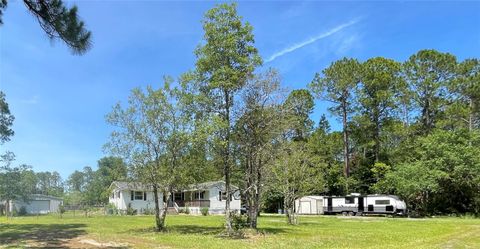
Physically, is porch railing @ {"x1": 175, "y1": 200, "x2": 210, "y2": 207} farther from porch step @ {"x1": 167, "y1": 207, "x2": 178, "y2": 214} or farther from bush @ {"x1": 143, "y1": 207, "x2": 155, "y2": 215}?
bush @ {"x1": 143, "y1": 207, "x2": 155, "y2": 215}

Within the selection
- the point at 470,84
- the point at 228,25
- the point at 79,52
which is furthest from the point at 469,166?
the point at 79,52

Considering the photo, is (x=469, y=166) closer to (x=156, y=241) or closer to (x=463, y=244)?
(x=463, y=244)

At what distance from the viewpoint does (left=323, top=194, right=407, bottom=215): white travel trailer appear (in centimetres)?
3944

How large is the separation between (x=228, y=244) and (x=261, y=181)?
5228 mm

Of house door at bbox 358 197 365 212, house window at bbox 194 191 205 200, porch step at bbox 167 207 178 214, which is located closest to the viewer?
house door at bbox 358 197 365 212

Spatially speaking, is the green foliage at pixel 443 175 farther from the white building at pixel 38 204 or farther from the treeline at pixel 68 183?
the white building at pixel 38 204

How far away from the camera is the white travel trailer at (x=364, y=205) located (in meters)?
39.4

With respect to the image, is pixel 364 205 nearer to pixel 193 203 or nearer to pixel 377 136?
pixel 377 136

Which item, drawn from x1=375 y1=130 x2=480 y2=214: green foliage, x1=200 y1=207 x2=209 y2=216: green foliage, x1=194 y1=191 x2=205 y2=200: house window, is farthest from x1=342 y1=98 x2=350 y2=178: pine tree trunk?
x1=200 y1=207 x2=209 y2=216: green foliage

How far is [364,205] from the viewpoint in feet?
136

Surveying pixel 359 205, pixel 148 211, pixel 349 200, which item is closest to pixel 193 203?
pixel 148 211

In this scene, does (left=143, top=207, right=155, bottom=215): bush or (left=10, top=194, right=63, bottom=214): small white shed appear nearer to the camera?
(left=143, top=207, right=155, bottom=215): bush

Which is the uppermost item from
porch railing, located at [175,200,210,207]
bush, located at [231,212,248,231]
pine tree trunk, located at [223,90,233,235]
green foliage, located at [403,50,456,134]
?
green foliage, located at [403,50,456,134]

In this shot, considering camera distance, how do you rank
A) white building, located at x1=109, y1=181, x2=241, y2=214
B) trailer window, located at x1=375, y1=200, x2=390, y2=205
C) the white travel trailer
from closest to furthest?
the white travel trailer → trailer window, located at x1=375, y1=200, x2=390, y2=205 → white building, located at x1=109, y1=181, x2=241, y2=214
